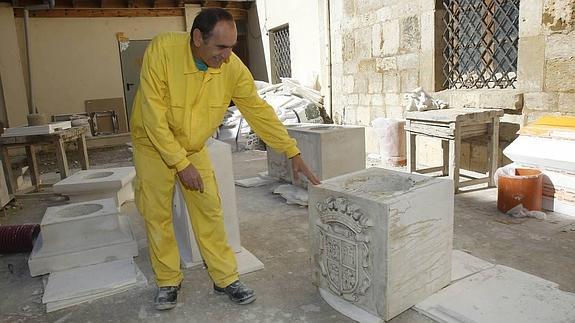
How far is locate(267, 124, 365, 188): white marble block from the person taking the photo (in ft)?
13.9

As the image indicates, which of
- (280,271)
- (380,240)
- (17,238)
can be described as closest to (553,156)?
(380,240)

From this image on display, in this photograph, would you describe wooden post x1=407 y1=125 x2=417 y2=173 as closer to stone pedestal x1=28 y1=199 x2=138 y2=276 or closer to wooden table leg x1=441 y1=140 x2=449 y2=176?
wooden table leg x1=441 y1=140 x2=449 y2=176

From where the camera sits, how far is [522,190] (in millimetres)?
3594

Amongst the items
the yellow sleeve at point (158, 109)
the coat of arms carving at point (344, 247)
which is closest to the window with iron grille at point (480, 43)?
the coat of arms carving at point (344, 247)

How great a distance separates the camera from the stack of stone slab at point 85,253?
2.74 m

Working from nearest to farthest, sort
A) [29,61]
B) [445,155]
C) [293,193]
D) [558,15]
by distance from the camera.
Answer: [558,15] < [293,193] < [445,155] < [29,61]

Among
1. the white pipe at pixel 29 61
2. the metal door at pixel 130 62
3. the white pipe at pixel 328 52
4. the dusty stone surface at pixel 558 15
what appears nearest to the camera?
the dusty stone surface at pixel 558 15

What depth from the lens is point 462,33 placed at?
17.0ft

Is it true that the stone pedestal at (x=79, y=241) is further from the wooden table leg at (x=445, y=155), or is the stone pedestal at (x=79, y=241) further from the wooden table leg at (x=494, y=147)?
the wooden table leg at (x=445, y=155)

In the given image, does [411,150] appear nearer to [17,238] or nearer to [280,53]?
[17,238]

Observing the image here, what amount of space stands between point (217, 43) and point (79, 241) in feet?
6.06

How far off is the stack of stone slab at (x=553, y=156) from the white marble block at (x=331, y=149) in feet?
→ 4.53

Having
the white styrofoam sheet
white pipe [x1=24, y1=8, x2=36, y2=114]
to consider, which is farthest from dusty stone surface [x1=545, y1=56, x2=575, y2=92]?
white pipe [x1=24, y1=8, x2=36, y2=114]

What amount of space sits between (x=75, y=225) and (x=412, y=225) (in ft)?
7.40
